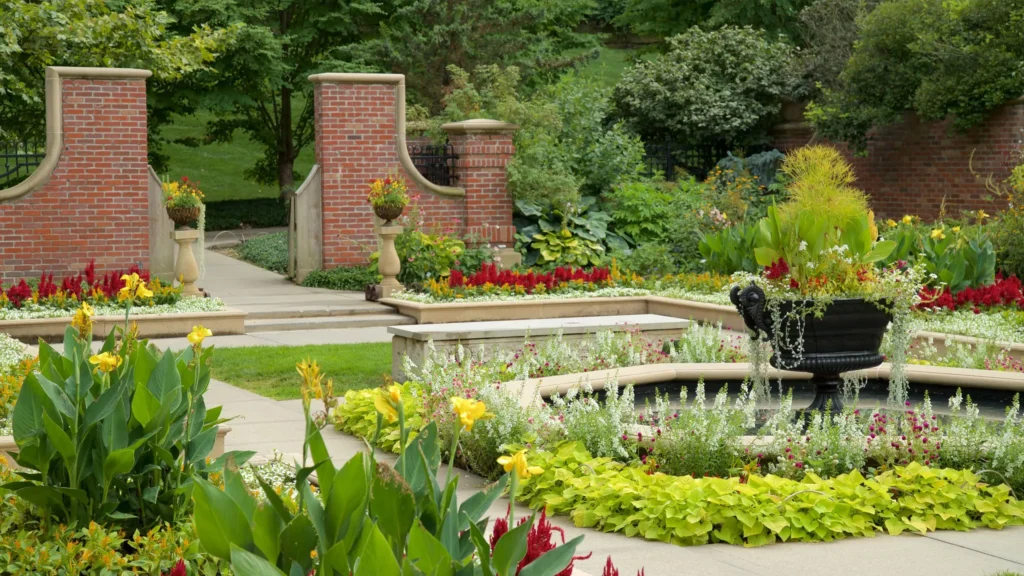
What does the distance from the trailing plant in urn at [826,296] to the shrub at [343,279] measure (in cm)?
956

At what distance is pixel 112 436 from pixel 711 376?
5.10 meters

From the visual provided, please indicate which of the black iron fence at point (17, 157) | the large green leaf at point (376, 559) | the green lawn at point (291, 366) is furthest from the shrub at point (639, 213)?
the large green leaf at point (376, 559)

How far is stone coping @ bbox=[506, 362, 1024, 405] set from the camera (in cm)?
790

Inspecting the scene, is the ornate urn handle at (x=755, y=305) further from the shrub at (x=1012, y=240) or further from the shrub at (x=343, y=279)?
the shrub at (x=343, y=279)

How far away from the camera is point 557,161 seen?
59.0 ft

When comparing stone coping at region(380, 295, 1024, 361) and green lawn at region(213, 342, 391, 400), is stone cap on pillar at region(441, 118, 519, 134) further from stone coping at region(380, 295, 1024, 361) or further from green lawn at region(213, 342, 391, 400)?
green lawn at region(213, 342, 391, 400)

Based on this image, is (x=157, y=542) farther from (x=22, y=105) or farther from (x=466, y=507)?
(x=22, y=105)

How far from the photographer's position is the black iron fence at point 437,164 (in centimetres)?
1764

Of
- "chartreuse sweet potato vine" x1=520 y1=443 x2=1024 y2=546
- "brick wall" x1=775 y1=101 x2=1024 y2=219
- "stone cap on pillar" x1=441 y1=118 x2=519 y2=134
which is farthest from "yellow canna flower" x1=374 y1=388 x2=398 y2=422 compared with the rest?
"brick wall" x1=775 y1=101 x2=1024 y2=219

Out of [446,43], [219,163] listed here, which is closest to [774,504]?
[446,43]

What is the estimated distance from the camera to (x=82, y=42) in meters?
16.9

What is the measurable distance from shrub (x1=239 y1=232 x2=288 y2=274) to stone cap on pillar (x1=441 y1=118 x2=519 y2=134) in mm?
3489

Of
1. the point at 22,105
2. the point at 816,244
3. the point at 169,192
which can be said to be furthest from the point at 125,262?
the point at 816,244

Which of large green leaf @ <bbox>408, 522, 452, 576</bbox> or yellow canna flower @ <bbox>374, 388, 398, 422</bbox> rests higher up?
yellow canna flower @ <bbox>374, 388, 398, 422</bbox>
